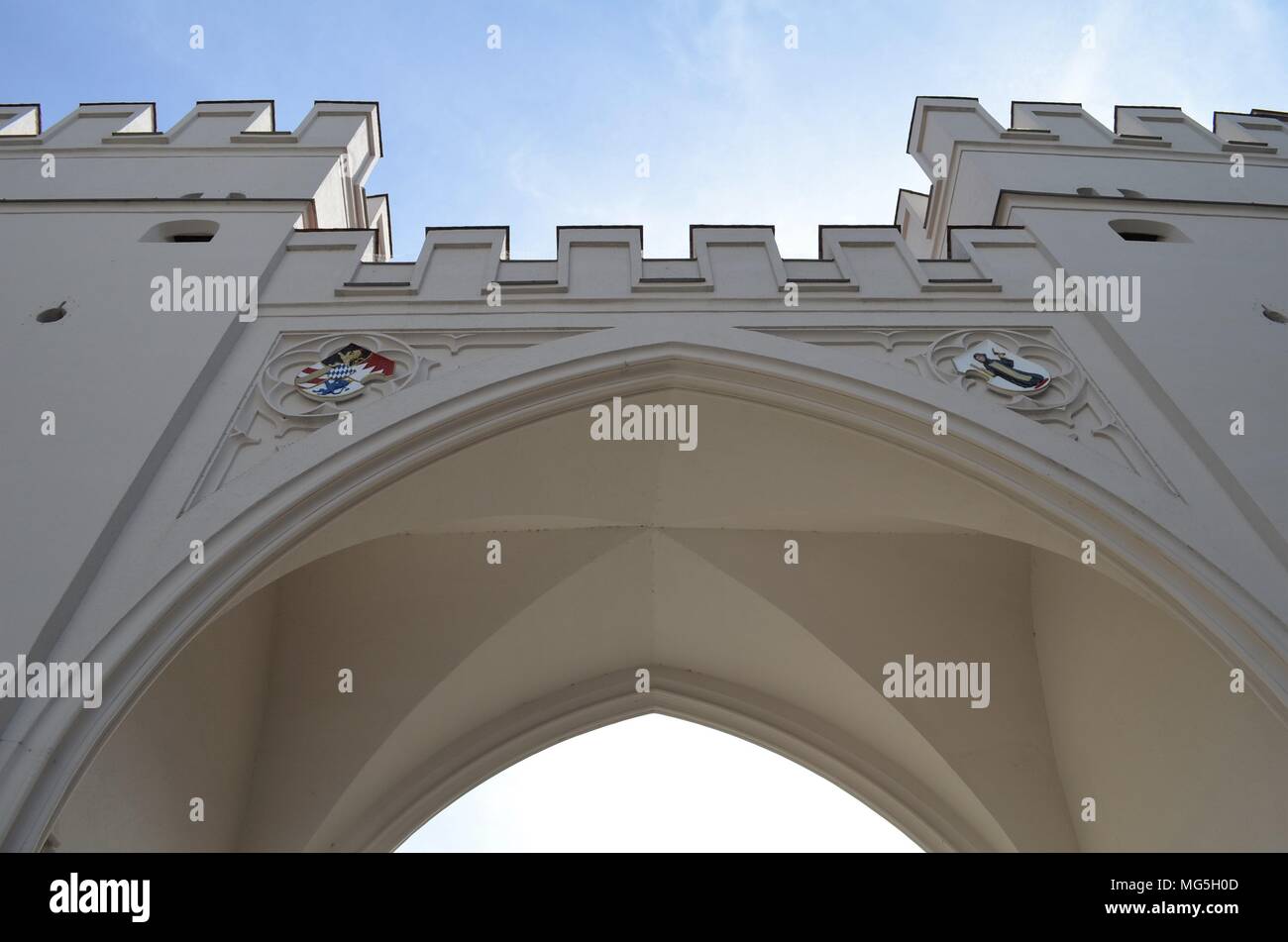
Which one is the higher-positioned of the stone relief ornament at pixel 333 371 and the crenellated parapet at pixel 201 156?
the crenellated parapet at pixel 201 156

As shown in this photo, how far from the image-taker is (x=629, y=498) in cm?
767

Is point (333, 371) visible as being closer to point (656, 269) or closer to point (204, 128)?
point (656, 269)

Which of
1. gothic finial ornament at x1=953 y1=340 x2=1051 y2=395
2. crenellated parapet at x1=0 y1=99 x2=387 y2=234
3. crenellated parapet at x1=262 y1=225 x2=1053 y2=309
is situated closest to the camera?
gothic finial ornament at x1=953 y1=340 x2=1051 y2=395

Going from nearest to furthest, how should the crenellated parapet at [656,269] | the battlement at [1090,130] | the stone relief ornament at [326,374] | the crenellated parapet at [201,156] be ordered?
the stone relief ornament at [326,374]
the crenellated parapet at [656,269]
the crenellated parapet at [201,156]
the battlement at [1090,130]

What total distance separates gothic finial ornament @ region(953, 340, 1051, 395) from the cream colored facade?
8 cm

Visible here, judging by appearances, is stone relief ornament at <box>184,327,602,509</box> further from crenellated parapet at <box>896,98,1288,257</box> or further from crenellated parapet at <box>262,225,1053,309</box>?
crenellated parapet at <box>896,98,1288,257</box>

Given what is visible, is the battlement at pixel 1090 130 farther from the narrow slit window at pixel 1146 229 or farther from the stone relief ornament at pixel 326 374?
the stone relief ornament at pixel 326 374

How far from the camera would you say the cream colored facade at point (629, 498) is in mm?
5754

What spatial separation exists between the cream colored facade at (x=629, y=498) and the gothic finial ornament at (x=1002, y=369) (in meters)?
0.08

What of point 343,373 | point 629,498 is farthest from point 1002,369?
point 343,373


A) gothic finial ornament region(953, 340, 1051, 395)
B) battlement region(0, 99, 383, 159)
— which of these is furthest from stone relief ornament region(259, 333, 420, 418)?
battlement region(0, 99, 383, 159)

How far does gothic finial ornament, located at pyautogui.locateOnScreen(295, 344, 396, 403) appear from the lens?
6461mm

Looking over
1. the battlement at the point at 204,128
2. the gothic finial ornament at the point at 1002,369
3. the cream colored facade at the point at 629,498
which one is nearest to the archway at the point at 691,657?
the cream colored facade at the point at 629,498
